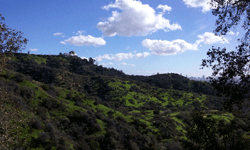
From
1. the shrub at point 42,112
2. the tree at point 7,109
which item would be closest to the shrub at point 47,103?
the shrub at point 42,112

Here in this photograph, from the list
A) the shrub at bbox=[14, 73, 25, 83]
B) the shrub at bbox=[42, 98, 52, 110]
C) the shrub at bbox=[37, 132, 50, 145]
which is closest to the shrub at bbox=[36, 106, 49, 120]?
the shrub at bbox=[42, 98, 52, 110]

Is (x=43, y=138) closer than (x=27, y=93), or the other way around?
(x=43, y=138)

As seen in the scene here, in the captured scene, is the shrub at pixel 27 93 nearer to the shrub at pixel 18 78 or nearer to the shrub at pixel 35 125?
the shrub at pixel 18 78

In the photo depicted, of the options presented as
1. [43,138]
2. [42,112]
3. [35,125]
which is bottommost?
[43,138]

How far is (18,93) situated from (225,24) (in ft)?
65.0

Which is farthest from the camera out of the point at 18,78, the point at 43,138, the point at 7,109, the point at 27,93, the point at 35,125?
the point at 18,78

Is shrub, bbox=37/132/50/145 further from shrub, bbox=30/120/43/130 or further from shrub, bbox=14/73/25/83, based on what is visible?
shrub, bbox=14/73/25/83

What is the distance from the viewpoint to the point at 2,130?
22.6 feet

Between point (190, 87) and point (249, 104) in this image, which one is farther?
point (190, 87)

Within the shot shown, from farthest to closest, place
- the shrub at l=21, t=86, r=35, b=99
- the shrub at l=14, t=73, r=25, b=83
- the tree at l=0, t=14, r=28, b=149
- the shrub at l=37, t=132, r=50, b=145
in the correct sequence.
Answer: the shrub at l=14, t=73, r=25, b=83, the shrub at l=21, t=86, r=35, b=99, the shrub at l=37, t=132, r=50, b=145, the tree at l=0, t=14, r=28, b=149

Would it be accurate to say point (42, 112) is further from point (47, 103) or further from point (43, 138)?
point (43, 138)

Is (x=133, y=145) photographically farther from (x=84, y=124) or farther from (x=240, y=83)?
(x=240, y=83)

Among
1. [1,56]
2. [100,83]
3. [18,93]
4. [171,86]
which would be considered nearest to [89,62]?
[100,83]

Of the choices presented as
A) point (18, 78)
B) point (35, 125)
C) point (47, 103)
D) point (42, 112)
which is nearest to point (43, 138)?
point (35, 125)
